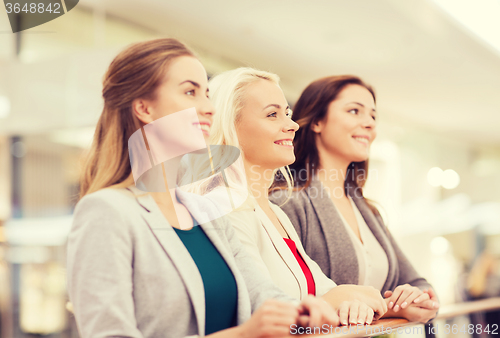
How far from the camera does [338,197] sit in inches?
60.1

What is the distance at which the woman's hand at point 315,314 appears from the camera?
905 millimetres

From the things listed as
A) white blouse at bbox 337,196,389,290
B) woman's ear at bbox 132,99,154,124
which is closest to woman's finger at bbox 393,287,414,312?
white blouse at bbox 337,196,389,290

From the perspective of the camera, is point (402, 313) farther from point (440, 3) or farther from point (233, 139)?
point (440, 3)

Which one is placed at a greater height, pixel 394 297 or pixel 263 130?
pixel 263 130

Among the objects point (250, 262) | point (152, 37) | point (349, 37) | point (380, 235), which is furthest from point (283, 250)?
point (349, 37)

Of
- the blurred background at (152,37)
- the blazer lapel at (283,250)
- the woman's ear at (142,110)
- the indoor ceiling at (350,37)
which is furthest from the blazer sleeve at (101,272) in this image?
the indoor ceiling at (350,37)

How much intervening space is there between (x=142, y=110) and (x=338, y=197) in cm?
79

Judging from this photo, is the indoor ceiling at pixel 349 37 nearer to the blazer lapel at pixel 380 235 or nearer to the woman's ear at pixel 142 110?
the blazer lapel at pixel 380 235

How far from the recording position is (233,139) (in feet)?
3.99

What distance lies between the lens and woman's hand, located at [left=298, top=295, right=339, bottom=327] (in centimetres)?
90

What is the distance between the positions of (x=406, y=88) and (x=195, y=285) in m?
3.44

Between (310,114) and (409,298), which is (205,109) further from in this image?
(409,298)

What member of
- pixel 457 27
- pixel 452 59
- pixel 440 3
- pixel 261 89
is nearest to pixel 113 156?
pixel 261 89

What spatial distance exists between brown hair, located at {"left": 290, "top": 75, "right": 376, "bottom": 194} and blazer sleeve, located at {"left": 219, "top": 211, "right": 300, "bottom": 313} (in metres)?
0.39
